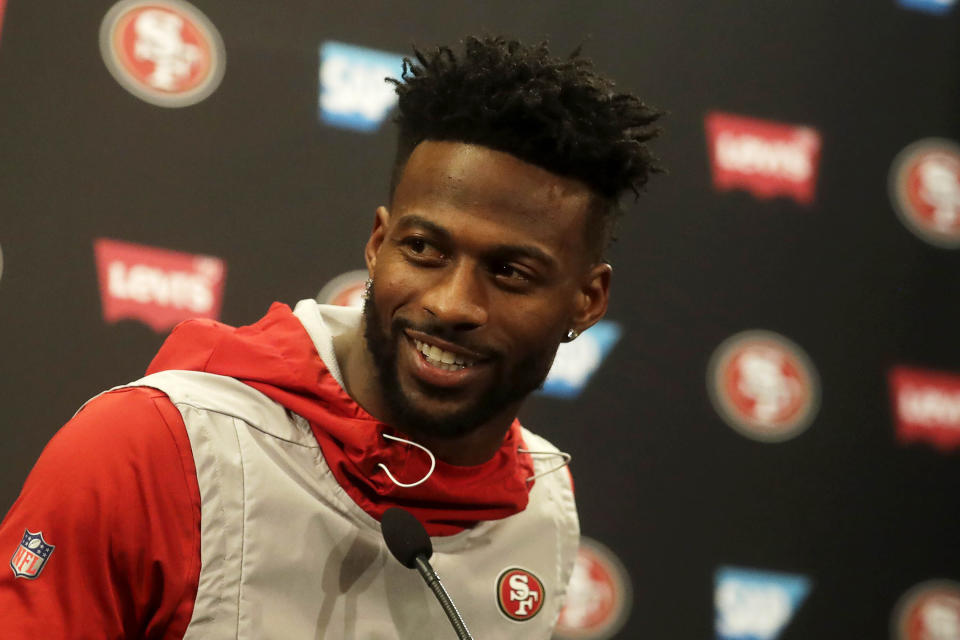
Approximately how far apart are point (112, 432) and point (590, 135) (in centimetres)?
58

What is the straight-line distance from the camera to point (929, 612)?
2012 millimetres

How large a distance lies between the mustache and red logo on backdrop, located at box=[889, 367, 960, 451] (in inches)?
47.9

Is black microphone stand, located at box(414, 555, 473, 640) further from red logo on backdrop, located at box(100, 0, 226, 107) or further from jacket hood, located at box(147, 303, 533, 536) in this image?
red logo on backdrop, located at box(100, 0, 226, 107)

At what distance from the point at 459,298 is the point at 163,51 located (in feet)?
2.86

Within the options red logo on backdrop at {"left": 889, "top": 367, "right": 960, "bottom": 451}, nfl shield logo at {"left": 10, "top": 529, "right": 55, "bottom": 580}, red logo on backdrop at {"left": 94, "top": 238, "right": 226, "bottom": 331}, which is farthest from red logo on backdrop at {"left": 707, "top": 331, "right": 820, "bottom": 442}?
nfl shield logo at {"left": 10, "top": 529, "right": 55, "bottom": 580}

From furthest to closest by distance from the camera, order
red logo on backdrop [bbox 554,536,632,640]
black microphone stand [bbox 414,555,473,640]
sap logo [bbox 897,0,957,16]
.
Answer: sap logo [bbox 897,0,957,16] → red logo on backdrop [bbox 554,536,632,640] → black microphone stand [bbox 414,555,473,640]

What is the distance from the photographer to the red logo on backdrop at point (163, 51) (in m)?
1.65

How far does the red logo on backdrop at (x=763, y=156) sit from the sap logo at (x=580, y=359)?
36 cm

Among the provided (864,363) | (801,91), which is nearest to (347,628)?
(864,363)

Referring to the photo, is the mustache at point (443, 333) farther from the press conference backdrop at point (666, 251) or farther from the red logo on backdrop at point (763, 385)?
the red logo on backdrop at point (763, 385)

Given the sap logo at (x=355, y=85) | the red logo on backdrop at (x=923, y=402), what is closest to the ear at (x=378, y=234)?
the sap logo at (x=355, y=85)

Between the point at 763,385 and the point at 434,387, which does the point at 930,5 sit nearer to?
the point at 763,385

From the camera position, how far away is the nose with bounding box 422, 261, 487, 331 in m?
1.06

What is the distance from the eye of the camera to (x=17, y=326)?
157cm
